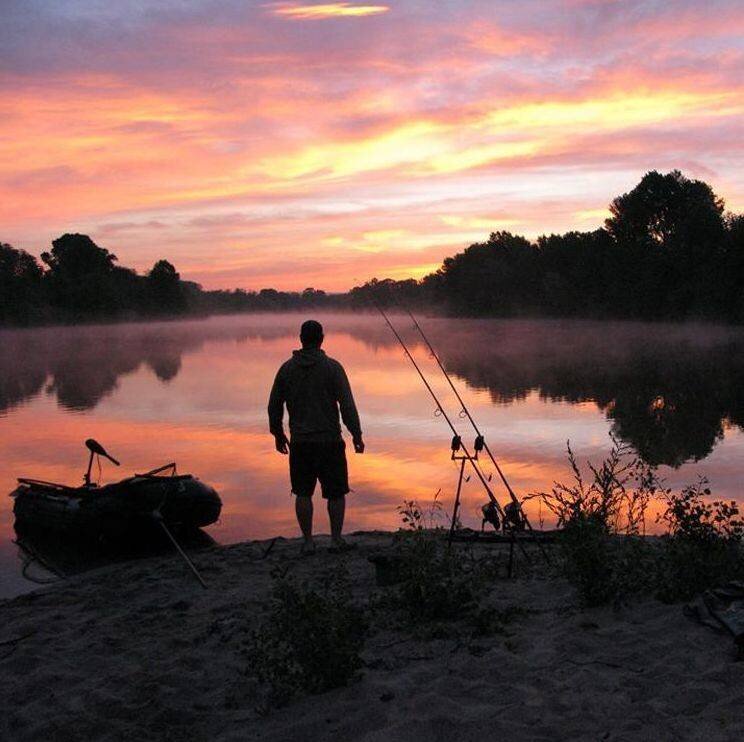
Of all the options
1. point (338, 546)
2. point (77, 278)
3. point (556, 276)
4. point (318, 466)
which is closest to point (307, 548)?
point (338, 546)

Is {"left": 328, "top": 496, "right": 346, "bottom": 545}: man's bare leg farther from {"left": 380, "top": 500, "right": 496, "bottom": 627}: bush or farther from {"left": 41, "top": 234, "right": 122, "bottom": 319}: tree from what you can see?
{"left": 41, "top": 234, "right": 122, "bottom": 319}: tree

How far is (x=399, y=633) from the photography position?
555cm

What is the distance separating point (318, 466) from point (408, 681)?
3.39 meters

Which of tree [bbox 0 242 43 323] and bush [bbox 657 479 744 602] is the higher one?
tree [bbox 0 242 43 323]

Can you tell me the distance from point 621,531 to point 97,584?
18.1 feet

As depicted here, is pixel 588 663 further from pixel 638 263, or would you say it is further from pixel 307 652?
pixel 638 263

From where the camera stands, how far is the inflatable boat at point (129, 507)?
352 inches

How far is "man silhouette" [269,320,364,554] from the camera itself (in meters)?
7.88

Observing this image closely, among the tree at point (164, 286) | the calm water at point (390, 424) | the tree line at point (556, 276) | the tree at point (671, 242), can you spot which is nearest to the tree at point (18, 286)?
the tree line at point (556, 276)

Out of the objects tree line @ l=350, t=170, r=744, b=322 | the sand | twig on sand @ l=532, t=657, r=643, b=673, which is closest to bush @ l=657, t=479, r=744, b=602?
the sand

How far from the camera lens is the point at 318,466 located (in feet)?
26.0

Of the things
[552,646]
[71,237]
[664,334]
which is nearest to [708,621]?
[552,646]

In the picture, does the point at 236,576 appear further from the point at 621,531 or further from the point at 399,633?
the point at 621,531

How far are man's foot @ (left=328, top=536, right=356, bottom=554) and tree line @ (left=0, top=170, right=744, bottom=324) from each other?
11.3ft
